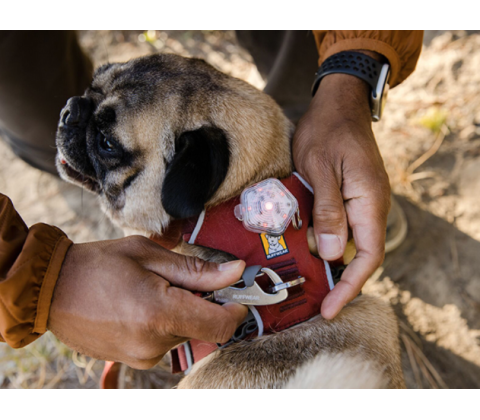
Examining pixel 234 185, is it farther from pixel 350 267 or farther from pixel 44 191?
pixel 44 191

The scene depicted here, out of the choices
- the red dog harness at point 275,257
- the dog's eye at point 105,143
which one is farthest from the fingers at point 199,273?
the dog's eye at point 105,143

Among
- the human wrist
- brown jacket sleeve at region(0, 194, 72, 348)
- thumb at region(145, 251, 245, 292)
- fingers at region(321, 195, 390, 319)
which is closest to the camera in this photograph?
brown jacket sleeve at region(0, 194, 72, 348)

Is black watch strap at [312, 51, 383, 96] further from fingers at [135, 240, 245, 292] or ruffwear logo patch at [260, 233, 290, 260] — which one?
fingers at [135, 240, 245, 292]

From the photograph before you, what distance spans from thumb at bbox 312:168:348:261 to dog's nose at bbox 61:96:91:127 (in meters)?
1.47

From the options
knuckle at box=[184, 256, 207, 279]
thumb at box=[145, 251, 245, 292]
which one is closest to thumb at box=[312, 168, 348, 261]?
thumb at box=[145, 251, 245, 292]

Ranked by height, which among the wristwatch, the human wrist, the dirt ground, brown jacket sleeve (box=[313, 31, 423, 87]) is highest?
brown jacket sleeve (box=[313, 31, 423, 87])

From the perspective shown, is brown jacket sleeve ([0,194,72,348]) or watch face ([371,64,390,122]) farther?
watch face ([371,64,390,122])

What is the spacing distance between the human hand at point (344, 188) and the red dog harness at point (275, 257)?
0.09m

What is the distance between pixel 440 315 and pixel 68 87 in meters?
3.99

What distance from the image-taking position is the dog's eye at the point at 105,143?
1956 mm

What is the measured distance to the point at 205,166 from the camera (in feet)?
5.89

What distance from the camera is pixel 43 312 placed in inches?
62.3

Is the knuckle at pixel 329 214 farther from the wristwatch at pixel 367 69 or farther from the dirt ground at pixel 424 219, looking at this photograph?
the dirt ground at pixel 424 219

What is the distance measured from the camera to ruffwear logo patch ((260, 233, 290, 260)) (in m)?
1.82
